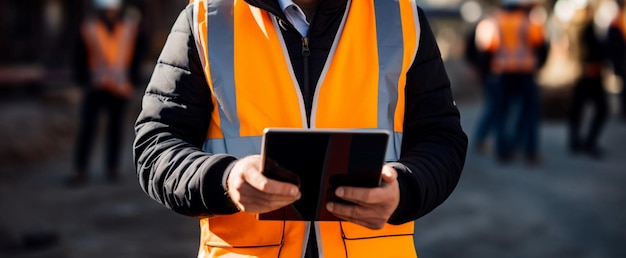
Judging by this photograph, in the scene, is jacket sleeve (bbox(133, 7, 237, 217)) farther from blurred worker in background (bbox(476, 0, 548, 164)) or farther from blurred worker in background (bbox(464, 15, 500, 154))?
blurred worker in background (bbox(464, 15, 500, 154))

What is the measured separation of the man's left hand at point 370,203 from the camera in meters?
1.77

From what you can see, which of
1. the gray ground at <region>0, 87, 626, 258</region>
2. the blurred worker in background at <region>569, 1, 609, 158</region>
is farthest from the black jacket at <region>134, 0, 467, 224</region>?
the blurred worker in background at <region>569, 1, 609, 158</region>

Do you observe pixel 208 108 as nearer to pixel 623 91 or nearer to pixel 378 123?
pixel 378 123

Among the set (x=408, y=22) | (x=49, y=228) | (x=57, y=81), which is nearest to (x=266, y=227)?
(x=408, y=22)

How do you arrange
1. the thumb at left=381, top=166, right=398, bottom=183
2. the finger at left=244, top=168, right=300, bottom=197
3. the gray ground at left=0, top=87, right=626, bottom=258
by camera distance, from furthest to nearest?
the gray ground at left=0, top=87, right=626, bottom=258, the thumb at left=381, top=166, right=398, bottom=183, the finger at left=244, top=168, right=300, bottom=197

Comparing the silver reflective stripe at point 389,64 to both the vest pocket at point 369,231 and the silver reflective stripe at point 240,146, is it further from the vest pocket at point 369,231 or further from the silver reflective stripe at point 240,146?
the silver reflective stripe at point 240,146

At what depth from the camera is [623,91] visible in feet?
34.7

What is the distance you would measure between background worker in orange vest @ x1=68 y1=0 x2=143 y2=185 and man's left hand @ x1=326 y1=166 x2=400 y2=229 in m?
6.89

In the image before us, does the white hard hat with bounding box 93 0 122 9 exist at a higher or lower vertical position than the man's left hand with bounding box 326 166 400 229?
lower

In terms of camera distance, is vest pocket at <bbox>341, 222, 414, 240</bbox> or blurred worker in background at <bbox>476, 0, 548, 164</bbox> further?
blurred worker in background at <bbox>476, 0, 548, 164</bbox>

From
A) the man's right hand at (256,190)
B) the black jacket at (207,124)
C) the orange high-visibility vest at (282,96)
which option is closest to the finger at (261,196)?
the man's right hand at (256,190)

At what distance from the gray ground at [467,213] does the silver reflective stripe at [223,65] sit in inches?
158

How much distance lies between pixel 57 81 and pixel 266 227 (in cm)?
1287

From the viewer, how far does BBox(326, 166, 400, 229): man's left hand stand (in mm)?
1773
